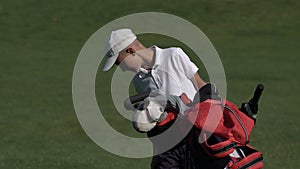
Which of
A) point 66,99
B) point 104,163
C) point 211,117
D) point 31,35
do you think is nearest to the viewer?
point 211,117

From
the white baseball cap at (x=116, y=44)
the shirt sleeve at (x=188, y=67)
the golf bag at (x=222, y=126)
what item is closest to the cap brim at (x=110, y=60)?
the white baseball cap at (x=116, y=44)

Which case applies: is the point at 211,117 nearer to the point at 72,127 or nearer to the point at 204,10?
the point at 72,127

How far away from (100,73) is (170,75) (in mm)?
18512

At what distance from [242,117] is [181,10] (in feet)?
115

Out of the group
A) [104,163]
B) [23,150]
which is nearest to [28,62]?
[23,150]

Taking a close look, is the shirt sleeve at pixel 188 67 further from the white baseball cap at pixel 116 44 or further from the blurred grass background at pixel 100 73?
the blurred grass background at pixel 100 73

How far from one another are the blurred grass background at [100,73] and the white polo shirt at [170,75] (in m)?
5.20

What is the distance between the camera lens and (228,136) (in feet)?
15.2

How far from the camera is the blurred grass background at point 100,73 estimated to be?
1234 centimetres

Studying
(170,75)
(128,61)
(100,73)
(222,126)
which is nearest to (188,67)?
(170,75)

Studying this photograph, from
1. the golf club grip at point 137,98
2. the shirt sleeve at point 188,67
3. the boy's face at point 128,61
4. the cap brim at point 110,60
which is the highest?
the golf club grip at point 137,98

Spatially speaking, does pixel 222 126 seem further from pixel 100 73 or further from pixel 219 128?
pixel 100 73

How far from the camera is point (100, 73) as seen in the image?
23734 mm

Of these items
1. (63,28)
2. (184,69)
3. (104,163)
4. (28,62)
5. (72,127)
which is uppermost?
(184,69)
